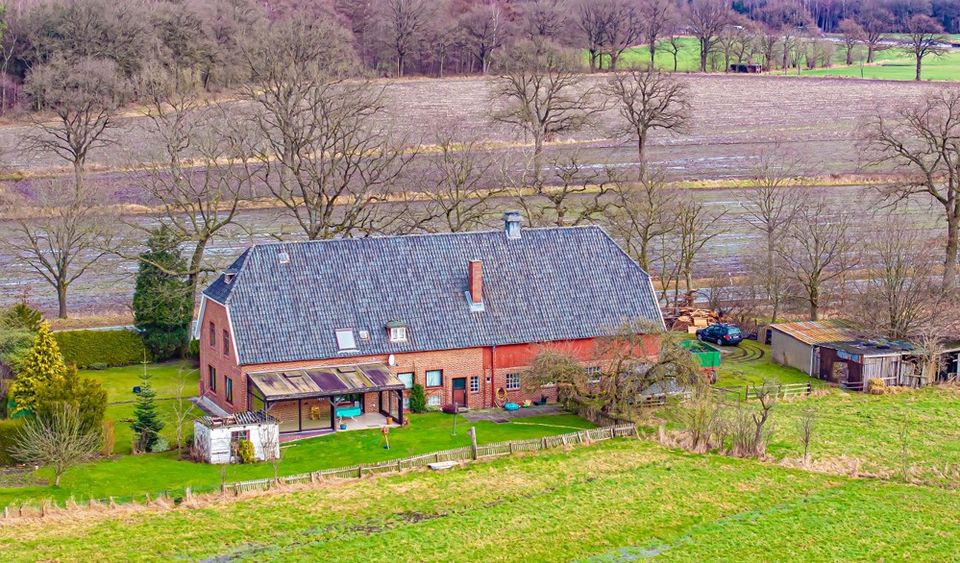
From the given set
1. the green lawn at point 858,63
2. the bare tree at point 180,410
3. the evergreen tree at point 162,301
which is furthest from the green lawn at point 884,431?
the green lawn at point 858,63

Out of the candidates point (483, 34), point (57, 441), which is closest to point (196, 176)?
point (57, 441)

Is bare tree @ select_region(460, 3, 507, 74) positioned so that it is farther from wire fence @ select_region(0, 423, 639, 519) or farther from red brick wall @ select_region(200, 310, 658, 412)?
wire fence @ select_region(0, 423, 639, 519)

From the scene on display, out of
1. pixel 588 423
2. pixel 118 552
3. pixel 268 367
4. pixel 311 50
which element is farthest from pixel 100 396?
pixel 311 50

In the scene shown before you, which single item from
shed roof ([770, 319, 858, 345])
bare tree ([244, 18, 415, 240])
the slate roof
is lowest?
shed roof ([770, 319, 858, 345])

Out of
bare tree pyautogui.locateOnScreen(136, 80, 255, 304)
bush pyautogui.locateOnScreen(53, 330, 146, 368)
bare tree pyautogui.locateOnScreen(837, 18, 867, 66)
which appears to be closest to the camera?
bush pyautogui.locateOnScreen(53, 330, 146, 368)

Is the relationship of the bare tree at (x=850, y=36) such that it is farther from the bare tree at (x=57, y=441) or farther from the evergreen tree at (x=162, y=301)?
the bare tree at (x=57, y=441)

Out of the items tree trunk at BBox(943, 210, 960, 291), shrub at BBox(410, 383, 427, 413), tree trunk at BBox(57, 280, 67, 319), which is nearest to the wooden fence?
shrub at BBox(410, 383, 427, 413)

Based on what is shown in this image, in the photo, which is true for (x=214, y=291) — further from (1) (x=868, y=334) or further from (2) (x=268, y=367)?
(1) (x=868, y=334)

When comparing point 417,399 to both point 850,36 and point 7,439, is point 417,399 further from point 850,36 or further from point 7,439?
point 850,36
